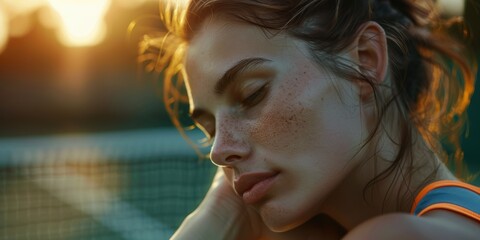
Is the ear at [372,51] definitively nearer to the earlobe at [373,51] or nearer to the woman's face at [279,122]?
the earlobe at [373,51]

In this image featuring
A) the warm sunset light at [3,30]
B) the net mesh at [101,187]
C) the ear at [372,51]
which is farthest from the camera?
the warm sunset light at [3,30]

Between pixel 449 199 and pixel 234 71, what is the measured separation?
0.66 metres

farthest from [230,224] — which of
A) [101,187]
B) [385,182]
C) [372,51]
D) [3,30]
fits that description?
[3,30]

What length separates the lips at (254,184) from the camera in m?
2.22

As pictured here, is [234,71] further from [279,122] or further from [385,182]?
[385,182]

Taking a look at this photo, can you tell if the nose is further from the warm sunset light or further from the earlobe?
the warm sunset light

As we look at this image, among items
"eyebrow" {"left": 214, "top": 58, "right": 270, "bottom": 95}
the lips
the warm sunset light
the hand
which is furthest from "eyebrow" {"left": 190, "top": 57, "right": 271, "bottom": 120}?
the warm sunset light

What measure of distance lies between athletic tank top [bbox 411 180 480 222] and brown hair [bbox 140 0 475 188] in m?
0.15

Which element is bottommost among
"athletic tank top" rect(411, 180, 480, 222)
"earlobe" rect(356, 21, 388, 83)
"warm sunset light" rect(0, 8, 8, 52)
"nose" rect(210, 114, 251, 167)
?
"warm sunset light" rect(0, 8, 8, 52)

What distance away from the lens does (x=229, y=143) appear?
2.25m

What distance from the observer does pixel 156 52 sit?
119 inches

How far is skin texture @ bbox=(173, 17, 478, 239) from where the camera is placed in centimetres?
220

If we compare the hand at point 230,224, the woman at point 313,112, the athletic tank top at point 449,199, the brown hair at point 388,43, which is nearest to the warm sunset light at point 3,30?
the brown hair at point 388,43

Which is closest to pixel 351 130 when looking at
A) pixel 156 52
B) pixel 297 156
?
pixel 297 156
